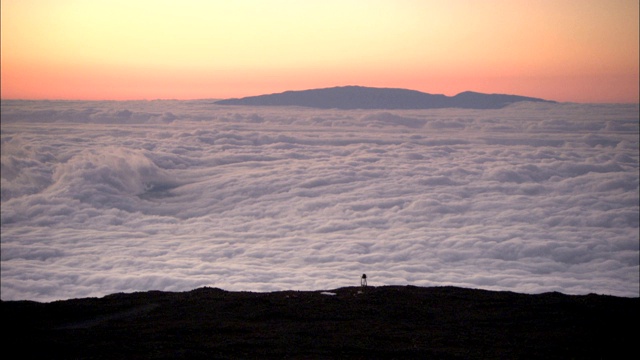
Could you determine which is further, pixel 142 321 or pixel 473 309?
pixel 473 309

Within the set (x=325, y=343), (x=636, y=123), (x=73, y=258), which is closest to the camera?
(x=325, y=343)

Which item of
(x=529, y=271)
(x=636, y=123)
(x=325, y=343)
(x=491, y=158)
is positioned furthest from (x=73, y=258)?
(x=636, y=123)

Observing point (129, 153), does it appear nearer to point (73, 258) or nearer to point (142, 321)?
point (73, 258)

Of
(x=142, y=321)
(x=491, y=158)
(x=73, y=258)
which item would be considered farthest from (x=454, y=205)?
(x=142, y=321)

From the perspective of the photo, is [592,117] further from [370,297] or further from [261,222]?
[370,297]

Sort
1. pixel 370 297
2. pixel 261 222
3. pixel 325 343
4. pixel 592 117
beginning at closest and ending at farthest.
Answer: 1. pixel 325 343
2. pixel 370 297
3. pixel 261 222
4. pixel 592 117

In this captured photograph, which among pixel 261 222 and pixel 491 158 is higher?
pixel 491 158
